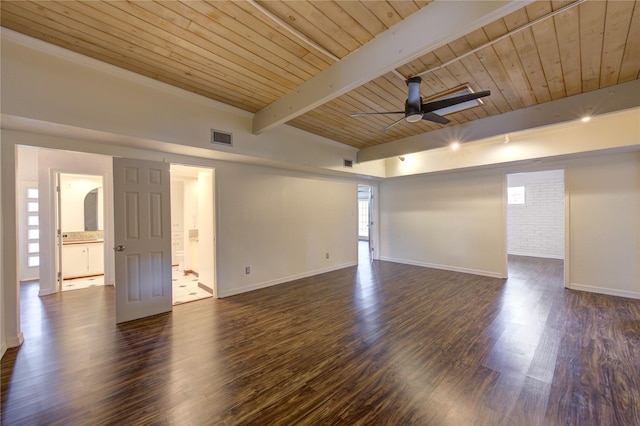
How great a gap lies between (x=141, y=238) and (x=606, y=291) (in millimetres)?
7447

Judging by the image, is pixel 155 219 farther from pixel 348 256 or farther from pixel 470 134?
pixel 470 134

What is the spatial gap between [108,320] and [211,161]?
2612 millimetres

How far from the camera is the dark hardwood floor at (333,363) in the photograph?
6.04ft

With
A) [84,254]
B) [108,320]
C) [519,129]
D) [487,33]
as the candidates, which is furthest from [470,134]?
Result: [84,254]

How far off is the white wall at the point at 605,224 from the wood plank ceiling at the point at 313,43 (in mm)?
2175

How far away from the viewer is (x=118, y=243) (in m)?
3.35

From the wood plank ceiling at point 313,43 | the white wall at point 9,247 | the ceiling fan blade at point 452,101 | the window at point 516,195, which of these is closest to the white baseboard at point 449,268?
the wood plank ceiling at point 313,43

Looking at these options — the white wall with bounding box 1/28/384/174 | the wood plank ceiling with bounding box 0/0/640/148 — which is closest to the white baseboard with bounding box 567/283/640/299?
the wood plank ceiling with bounding box 0/0/640/148

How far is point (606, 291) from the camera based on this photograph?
437 cm

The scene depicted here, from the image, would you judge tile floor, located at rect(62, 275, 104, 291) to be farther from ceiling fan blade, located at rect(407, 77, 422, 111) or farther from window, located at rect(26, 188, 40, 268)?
ceiling fan blade, located at rect(407, 77, 422, 111)

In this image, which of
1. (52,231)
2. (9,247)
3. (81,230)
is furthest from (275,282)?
(81,230)

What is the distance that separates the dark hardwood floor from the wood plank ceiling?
288cm

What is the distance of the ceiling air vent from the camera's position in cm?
361

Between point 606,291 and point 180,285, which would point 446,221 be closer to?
point 606,291
